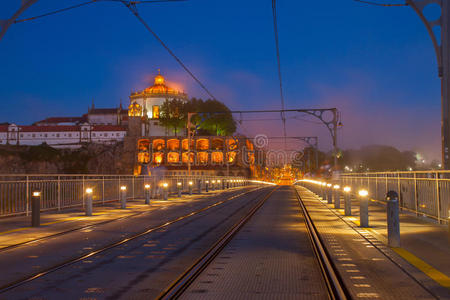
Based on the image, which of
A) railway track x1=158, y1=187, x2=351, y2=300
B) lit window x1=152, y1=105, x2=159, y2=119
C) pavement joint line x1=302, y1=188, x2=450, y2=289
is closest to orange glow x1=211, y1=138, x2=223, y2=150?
lit window x1=152, y1=105, x2=159, y2=119

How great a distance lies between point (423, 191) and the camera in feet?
53.0

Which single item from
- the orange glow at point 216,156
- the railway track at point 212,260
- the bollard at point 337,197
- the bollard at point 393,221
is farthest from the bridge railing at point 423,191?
the orange glow at point 216,156

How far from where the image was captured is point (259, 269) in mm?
7906

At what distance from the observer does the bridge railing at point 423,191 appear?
14.1 meters

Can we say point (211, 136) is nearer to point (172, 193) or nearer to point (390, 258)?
point (172, 193)

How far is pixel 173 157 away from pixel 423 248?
412 feet

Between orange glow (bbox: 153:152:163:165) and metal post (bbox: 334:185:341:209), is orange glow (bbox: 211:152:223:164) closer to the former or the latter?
orange glow (bbox: 153:152:163:165)

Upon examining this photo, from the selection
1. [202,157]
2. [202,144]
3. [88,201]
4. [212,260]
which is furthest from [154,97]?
[212,260]

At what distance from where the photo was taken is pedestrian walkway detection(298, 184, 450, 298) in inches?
278

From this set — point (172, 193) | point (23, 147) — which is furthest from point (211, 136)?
point (172, 193)

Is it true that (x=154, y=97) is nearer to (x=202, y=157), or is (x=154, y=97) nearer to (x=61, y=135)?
(x=61, y=135)

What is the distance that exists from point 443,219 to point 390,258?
624 cm

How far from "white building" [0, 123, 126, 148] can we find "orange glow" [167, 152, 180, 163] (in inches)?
732

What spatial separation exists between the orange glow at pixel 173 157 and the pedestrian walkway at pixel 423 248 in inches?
4648
